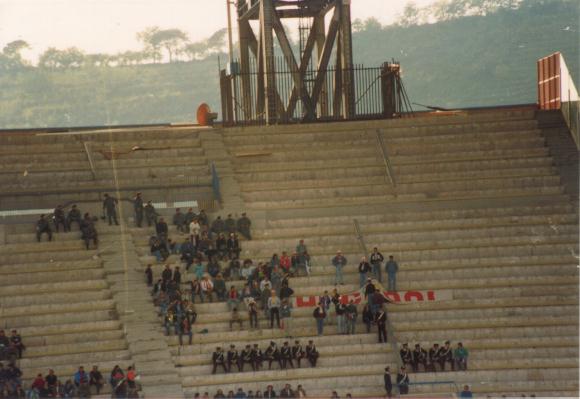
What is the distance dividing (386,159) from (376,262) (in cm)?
678

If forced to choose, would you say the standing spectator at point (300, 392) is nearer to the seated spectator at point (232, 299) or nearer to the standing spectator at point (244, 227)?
the seated spectator at point (232, 299)

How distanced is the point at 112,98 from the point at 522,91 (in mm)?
24162

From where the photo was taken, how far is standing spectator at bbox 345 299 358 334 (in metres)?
34.4

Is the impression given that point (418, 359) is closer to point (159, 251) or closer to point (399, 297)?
point (399, 297)

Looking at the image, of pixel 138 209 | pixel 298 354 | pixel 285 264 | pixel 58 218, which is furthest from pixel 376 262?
pixel 58 218

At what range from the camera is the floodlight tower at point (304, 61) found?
47.4 meters

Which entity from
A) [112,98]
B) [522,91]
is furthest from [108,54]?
[522,91]

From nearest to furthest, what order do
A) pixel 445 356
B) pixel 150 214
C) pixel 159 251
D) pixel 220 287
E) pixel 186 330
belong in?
pixel 445 356
pixel 186 330
pixel 220 287
pixel 159 251
pixel 150 214

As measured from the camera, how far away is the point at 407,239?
125 feet

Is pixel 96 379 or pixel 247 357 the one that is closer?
pixel 96 379

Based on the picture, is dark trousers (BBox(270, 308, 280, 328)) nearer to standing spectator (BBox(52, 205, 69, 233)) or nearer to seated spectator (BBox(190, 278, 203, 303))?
seated spectator (BBox(190, 278, 203, 303))

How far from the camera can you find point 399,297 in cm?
3584

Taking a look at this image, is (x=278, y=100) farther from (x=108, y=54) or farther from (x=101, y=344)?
(x=108, y=54)

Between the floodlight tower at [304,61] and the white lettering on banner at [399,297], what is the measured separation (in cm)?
1198
